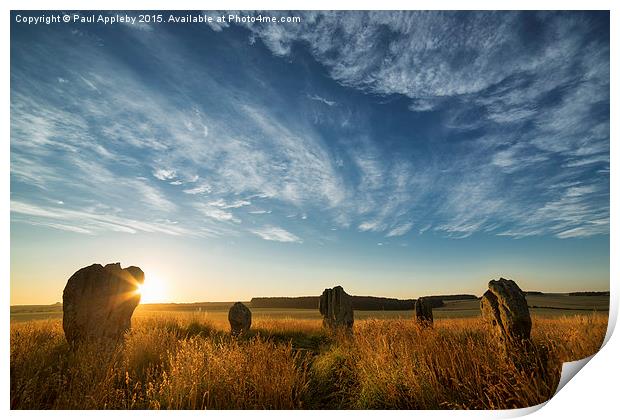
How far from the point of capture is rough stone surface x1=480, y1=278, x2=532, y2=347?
585cm

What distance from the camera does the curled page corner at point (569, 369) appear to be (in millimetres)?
5548

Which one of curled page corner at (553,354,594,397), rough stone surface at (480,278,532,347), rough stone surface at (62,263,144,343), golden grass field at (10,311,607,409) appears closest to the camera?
golden grass field at (10,311,607,409)

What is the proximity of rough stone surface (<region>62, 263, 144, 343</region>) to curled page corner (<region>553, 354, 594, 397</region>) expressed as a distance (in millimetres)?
8169

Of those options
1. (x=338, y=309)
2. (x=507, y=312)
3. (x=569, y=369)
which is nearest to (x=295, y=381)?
(x=507, y=312)

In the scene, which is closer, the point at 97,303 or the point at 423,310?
the point at 97,303

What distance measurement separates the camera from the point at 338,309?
1394 centimetres

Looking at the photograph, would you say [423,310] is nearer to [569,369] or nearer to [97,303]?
[569,369]

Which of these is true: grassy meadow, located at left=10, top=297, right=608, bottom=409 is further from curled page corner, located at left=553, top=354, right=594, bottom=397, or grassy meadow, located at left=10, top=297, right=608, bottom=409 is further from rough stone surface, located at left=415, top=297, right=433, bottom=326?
rough stone surface, located at left=415, top=297, right=433, bottom=326

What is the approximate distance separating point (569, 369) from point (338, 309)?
8.77m

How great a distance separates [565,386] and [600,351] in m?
1.36

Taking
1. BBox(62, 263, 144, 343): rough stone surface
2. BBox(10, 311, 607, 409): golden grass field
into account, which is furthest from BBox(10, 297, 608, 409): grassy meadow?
BBox(62, 263, 144, 343): rough stone surface

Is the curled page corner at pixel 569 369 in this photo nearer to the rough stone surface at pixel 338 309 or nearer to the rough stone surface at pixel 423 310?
the rough stone surface at pixel 423 310
